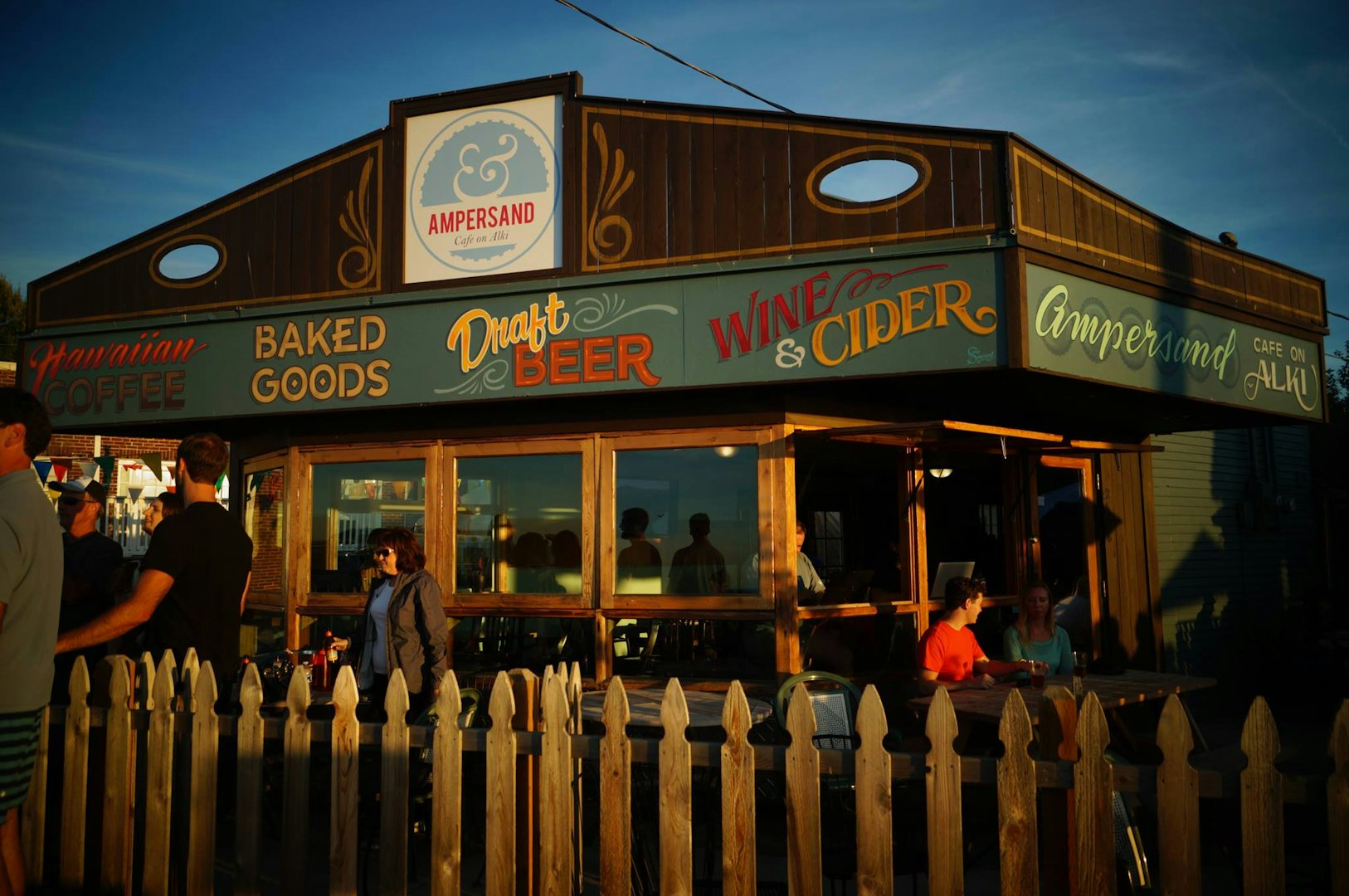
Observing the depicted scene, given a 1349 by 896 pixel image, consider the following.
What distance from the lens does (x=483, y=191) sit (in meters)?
8.27

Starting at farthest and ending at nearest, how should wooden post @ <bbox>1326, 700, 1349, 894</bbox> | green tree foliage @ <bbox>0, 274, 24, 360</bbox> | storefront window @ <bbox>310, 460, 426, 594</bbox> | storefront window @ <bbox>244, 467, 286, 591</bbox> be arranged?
green tree foliage @ <bbox>0, 274, 24, 360</bbox>
storefront window @ <bbox>244, 467, 286, 591</bbox>
storefront window @ <bbox>310, 460, 426, 594</bbox>
wooden post @ <bbox>1326, 700, 1349, 894</bbox>

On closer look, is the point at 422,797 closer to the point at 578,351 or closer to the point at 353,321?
the point at 578,351

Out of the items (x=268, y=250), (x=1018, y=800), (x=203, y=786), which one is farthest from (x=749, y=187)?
(x=1018, y=800)

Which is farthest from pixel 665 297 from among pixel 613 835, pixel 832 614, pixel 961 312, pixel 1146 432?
pixel 1146 432

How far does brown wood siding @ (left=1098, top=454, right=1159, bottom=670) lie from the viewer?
10.4 metres

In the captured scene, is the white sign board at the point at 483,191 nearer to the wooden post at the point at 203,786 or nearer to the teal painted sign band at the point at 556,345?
the teal painted sign band at the point at 556,345

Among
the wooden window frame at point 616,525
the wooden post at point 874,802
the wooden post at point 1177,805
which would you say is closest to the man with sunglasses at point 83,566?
the wooden window frame at point 616,525

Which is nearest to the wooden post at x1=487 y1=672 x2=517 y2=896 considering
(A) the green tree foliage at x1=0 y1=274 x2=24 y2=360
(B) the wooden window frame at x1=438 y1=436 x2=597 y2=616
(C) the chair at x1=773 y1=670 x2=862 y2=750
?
(C) the chair at x1=773 y1=670 x2=862 y2=750

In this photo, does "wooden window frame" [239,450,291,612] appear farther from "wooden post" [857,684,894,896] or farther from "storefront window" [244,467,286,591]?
"wooden post" [857,684,894,896]

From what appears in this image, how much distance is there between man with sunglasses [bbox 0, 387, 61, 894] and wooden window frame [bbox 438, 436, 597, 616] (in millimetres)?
4146

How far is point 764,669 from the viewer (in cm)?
759

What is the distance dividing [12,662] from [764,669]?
472 centimetres

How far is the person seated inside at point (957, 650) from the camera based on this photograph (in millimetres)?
6691

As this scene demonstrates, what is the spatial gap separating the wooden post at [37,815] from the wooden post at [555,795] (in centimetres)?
232
